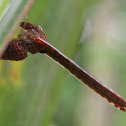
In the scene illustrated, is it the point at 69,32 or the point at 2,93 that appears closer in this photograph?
the point at 2,93

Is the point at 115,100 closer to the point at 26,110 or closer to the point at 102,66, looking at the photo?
the point at 26,110

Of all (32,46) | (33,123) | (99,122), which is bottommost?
(99,122)

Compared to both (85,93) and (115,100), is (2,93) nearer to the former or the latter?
(115,100)

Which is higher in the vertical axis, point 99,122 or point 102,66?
point 102,66

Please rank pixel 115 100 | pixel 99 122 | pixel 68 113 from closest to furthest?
pixel 115 100
pixel 99 122
pixel 68 113

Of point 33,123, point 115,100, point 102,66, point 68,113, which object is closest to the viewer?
point 115,100

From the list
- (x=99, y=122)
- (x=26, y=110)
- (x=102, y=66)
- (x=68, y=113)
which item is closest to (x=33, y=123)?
(x=26, y=110)
